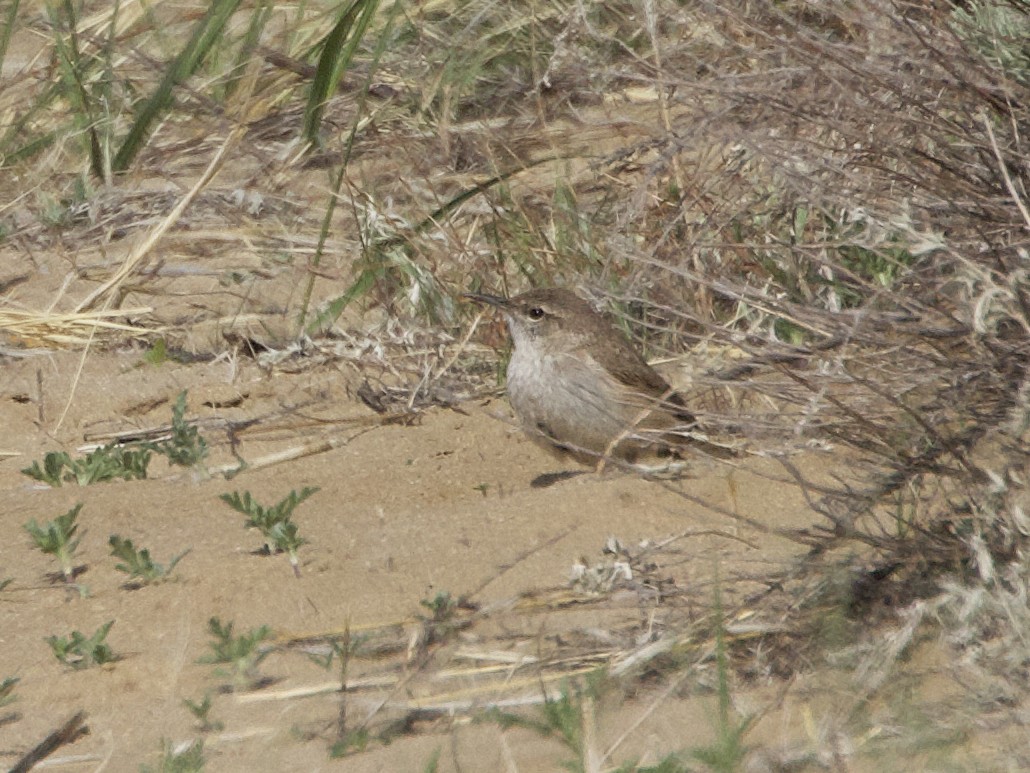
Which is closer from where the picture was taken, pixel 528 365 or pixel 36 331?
pixel 528 365

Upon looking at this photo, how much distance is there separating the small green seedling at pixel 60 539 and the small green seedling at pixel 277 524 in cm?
46

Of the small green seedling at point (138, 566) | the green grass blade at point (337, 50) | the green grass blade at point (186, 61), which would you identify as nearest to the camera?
the small green seedling at point (138, 566)

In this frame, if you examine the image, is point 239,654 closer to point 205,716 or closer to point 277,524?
point 205,716

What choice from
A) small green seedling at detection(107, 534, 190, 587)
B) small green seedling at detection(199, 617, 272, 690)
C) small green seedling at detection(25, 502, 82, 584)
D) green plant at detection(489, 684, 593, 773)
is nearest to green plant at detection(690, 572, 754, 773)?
green plant at detection(489, 684, 593, 773)

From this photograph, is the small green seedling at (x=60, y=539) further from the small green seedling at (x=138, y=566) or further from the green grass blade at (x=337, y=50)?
the green grass blade at (x=337, y=50)

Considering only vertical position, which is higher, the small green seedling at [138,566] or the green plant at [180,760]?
the green plant at [180,760]

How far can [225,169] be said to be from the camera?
28.7 ft

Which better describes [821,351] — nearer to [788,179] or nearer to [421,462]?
[788,179]

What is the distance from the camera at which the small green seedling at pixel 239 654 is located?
3863 mm

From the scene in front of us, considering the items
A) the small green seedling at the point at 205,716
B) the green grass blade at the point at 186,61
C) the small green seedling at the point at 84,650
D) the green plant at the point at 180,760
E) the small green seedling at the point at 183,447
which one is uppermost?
the green grass blade at the point at 186,61

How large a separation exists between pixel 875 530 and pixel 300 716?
1595mm

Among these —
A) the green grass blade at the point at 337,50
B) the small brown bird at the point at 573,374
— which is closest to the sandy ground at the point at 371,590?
the small brown bird at the point at 573,374

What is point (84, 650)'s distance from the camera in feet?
13.1

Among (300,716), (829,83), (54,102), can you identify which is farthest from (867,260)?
(54,102)
